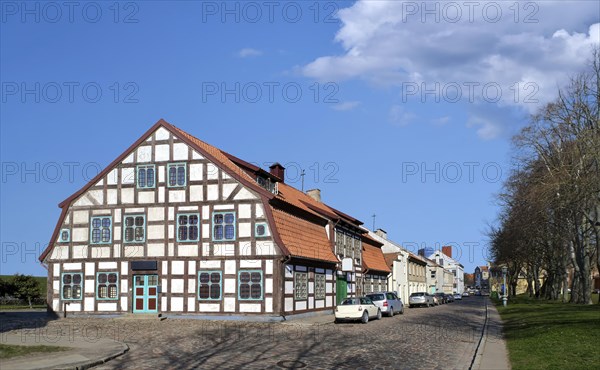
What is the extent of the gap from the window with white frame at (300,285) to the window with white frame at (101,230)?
11140 millimetres

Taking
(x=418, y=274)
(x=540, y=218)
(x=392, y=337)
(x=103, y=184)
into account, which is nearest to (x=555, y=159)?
(x=540, y=218)

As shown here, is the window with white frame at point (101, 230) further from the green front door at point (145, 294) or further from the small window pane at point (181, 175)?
the small window pane at point (181, 175)

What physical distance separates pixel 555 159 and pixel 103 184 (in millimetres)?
29397

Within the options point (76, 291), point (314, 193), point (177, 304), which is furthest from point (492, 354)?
point (314, 193)

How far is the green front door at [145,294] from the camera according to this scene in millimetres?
35281

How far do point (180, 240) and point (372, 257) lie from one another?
27.1 metres

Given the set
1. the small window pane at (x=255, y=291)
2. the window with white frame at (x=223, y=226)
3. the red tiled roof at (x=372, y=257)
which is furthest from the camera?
the red tiled roof at (x=372, y=257)

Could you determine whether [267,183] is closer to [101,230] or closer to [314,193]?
[101,230]

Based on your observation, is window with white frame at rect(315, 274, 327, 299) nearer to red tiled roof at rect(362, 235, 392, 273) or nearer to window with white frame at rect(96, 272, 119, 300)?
window with white frame at rect(96, 272, 119, 300)

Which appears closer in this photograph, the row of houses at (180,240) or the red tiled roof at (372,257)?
the row of houses at (180,240)

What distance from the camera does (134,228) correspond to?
36469 mm

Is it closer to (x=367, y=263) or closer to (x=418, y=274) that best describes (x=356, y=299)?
(x=367, y=263)

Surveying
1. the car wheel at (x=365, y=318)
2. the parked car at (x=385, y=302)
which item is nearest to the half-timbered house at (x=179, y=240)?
the parked car at (x=385, y=302)

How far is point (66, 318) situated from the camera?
117 feet
